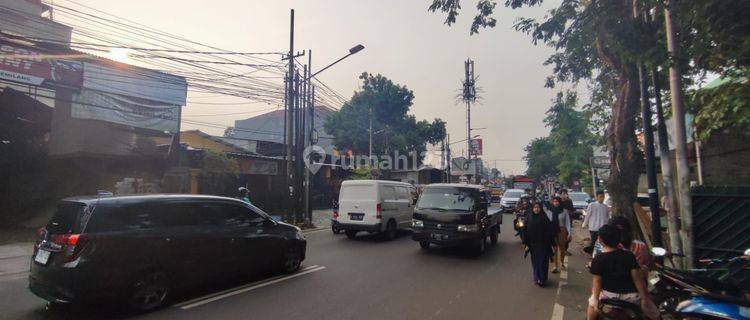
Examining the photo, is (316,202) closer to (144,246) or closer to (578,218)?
(578,218)

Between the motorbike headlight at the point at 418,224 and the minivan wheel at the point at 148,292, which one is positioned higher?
the motorbike headlight at the point at 418,224

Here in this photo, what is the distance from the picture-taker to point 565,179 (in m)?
44.8

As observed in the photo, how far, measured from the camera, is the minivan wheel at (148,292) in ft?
17.2

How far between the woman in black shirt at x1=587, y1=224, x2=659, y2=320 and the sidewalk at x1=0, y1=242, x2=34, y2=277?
10.3 meters

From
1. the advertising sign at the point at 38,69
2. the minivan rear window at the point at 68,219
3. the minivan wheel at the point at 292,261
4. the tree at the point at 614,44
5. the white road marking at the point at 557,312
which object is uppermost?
the advertising sign at the point at 38,69

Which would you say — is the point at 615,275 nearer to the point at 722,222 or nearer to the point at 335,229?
the point at 722,222

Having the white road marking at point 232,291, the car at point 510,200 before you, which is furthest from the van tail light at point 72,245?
the car at point 510,200

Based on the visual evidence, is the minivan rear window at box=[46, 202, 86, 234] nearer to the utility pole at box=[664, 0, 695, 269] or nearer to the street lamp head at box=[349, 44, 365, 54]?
the utility pole at box=[664, 0, 695, 269]

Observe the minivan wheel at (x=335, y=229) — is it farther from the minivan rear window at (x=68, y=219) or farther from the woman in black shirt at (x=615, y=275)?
the woman in black shirt at (x=615, y=275)

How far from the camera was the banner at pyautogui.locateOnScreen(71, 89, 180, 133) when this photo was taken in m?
19.0

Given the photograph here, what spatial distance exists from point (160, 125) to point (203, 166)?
18.1 feet

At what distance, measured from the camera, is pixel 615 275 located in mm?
3670

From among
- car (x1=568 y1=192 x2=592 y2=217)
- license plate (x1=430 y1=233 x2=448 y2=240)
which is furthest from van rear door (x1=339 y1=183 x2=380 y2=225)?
car (x1=568 y1=192 x2=592 y2=217)

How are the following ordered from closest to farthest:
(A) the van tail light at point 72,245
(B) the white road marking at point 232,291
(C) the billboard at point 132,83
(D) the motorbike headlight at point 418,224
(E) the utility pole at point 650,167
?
(A) the van tail light at point 72,245 < (B) the white road marking at point 232,291 < (E) the utility pole at point 650,167 < (D) the motorbike headlight at point 418,224 < (C) the billboard at point 132,83
